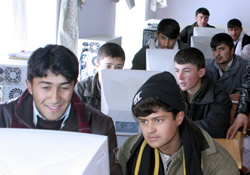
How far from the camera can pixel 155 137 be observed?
Answer: 1.34 metres

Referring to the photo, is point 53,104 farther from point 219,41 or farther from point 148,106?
point 219,41

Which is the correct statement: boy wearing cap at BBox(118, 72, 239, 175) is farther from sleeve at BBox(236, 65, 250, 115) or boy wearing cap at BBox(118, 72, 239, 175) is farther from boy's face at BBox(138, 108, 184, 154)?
sleeve at BBox(236, 65, 250, 115)

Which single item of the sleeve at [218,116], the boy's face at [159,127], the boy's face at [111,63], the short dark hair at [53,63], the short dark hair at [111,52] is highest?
the short dark hair at [53,63]

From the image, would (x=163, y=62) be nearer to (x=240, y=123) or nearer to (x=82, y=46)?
(x=240, y=123)

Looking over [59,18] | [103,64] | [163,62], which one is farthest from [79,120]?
[59,18]

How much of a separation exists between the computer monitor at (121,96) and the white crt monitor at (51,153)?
0.58 m

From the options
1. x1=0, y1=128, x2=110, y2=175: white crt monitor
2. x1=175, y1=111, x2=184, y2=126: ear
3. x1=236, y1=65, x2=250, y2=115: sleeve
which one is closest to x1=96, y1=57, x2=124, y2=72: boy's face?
x1=236, y1=65, x2=250, y2=115: sleeve

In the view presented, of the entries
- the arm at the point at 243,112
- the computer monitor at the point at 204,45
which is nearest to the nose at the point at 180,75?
the arm at the point at 243,112

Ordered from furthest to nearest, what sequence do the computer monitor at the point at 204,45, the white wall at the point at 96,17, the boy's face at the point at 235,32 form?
the boy's face at the point at 235,32, the white wall at the point at 96,17, the computer monitor at the point at 204,45

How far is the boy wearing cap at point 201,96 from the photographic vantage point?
2.11m

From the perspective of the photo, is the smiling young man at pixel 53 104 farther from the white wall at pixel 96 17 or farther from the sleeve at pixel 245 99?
the white wall at pixel 96 17

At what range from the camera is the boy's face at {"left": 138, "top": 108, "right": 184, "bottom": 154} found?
4.36 ft

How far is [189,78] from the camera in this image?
2.26 metres

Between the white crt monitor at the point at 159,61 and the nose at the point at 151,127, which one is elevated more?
the white crt monitor at the point at 159,61
